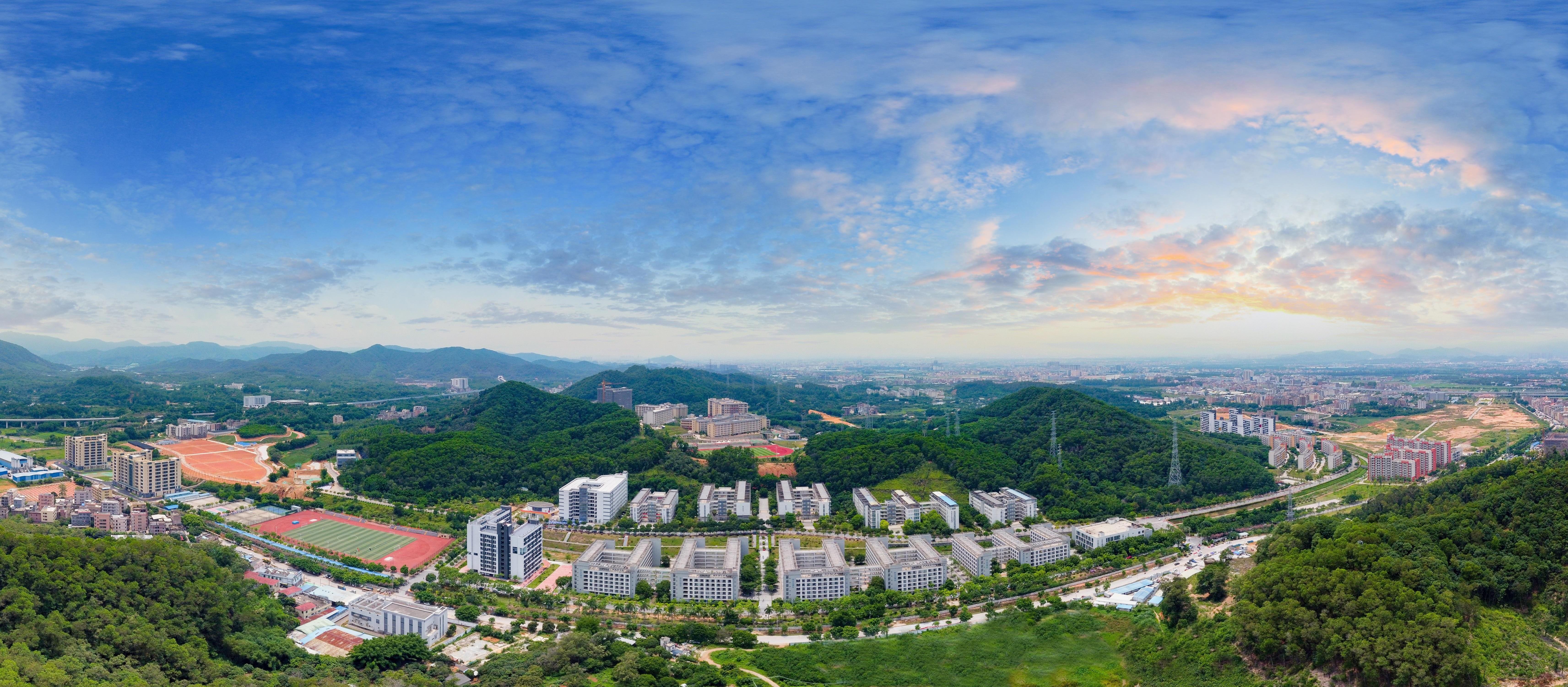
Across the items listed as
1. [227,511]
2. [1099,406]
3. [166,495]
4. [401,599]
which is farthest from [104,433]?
[1099,406]

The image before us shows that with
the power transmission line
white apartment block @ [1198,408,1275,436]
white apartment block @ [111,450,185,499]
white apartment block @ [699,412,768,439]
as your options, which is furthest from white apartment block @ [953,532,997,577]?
white apartment block @ [111,450,185,499]

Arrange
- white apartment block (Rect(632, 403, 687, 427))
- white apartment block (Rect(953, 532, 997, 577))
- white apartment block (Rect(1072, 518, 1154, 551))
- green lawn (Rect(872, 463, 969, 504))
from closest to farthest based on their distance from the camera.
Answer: white apartment block (Rect(953, 532, 997, 577)), white apartment block (Rect(1072, 518, 1154, 551)), green lawn (Rect(872, 463, 969, 504)), white apartment block (Rect(632, 403, 687, 427))

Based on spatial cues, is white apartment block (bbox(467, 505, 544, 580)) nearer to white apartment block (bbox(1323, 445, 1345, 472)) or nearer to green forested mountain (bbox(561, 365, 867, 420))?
green forested mountain (bbox(561, 365, 867, 420))

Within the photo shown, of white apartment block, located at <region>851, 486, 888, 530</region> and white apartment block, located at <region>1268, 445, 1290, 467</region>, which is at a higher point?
white apartment block, located at <region>1268, 445, 1290, 467</region>

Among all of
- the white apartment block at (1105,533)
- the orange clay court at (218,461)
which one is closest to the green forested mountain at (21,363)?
the orange clay court at (218,461)

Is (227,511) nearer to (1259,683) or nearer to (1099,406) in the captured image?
(1259,683)

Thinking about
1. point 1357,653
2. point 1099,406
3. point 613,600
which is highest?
point 1099,406

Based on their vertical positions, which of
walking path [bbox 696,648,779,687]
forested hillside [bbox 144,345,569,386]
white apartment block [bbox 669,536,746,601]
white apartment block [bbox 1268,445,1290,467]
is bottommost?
walking path [bbox 696,648,779,687]
